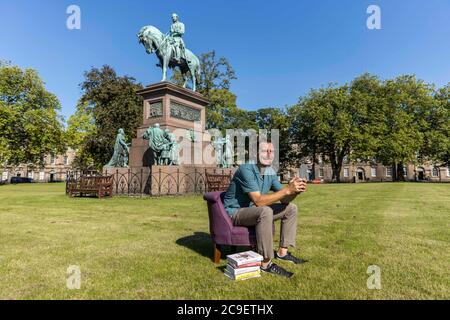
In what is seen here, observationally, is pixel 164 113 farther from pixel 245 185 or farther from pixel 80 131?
pixel 80 131

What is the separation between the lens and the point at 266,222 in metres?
3.91

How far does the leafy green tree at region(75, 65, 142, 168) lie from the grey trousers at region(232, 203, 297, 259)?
3326cm

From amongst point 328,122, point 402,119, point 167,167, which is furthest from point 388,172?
point 167,167

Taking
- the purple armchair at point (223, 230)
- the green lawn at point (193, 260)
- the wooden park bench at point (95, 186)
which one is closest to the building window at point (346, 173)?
the wooden park bench at point (95, 186)

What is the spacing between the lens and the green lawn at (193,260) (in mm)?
3260

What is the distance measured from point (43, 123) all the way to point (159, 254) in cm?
4184

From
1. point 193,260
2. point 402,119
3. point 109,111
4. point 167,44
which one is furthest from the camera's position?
point 402,119

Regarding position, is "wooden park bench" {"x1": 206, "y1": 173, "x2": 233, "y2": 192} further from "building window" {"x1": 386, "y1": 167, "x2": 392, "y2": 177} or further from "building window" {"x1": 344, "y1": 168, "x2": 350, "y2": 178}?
"building window" {"x1": 386, "y1": 167, "x2": 392, "y2": 177}

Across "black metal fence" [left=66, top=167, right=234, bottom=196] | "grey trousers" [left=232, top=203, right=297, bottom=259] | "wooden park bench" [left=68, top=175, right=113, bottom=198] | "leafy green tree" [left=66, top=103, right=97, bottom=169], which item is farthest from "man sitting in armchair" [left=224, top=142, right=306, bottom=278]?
"leafy green tree" [left=66, top=103, right=97, bottom=169]

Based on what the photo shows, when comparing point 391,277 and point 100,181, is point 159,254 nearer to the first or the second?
point 391,277

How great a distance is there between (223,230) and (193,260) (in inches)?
26.7

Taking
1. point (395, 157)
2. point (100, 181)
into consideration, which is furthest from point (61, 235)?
point (395, 157)

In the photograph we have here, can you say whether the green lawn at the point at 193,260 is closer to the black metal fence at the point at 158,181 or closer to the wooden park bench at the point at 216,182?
the black metal fence at the point at 158,181
